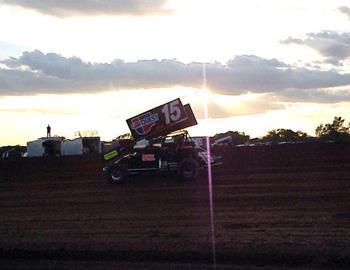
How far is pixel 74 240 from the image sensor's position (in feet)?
67.6

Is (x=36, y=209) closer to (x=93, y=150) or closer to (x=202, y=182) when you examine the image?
(x=202, y=182)

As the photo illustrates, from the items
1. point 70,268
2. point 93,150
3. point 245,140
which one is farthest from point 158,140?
point 245,140

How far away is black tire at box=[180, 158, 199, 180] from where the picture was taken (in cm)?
2894

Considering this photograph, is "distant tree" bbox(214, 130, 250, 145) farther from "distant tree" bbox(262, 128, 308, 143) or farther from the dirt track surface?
the dirt track surface

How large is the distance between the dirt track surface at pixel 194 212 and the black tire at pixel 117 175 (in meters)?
0.32

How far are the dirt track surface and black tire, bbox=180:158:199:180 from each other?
0.32 metres

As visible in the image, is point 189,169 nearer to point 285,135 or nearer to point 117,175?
point 117,175

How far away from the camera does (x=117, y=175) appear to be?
29.9 m

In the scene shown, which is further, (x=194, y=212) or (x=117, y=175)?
(x=117, y=175)

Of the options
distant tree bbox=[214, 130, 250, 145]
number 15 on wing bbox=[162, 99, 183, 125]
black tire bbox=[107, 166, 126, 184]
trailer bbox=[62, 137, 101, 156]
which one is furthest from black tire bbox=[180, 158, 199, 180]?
distant tree bbox=[214, 130, 250, 145]

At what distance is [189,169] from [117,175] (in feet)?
9.32

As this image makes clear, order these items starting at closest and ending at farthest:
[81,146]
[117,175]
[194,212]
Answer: [194,212]
[117,175]
[81,146]

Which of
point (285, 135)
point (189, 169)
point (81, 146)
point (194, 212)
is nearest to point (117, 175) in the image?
point (189, 169)

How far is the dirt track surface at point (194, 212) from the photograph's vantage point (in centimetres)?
1791
